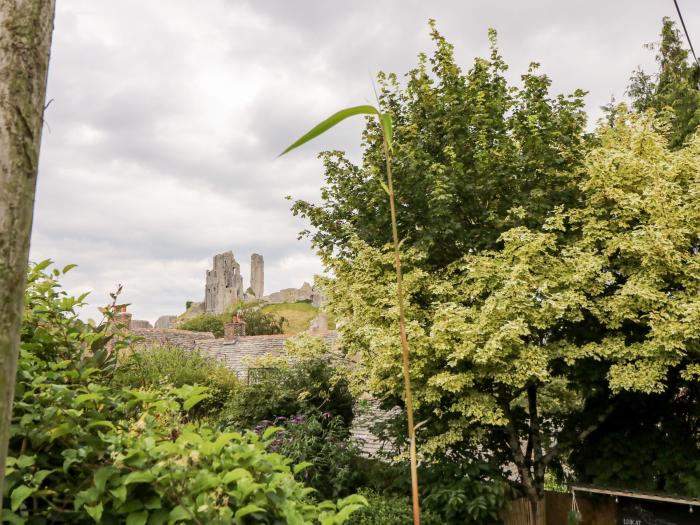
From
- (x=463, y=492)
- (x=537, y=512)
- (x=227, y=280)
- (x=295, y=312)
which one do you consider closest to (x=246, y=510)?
(x=463, y=492)

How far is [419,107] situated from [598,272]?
165 inches

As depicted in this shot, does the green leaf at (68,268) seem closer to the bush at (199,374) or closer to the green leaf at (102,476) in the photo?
the green leaf at (102,476)

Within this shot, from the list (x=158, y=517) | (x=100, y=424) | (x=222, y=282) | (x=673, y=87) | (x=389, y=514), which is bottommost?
(x=389, y=514)

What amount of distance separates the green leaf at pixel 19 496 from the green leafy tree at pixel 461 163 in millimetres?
6937

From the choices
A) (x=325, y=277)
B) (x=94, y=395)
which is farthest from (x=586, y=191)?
(x=94, y=395)

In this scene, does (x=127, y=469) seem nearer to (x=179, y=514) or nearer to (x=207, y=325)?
(x=179, y=514)

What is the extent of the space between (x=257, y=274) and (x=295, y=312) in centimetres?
2028

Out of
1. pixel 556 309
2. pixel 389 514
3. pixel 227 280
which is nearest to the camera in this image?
pixel 556 309

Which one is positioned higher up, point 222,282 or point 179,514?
point 222,282

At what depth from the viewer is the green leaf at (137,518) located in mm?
1972

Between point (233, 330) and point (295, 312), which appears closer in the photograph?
point (233, 330)

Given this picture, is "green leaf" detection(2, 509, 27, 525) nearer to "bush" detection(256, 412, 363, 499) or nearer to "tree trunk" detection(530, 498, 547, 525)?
"bush" detection(256, 412, 363, 499)

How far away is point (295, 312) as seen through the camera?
230 ft

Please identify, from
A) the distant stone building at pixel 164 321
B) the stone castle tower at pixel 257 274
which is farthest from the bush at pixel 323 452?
the stone castle tower at pixel 257 274
